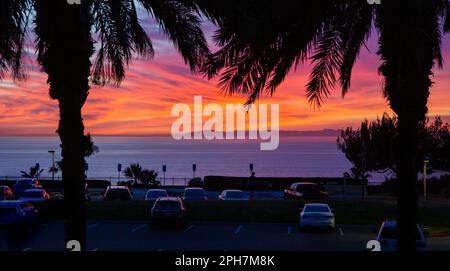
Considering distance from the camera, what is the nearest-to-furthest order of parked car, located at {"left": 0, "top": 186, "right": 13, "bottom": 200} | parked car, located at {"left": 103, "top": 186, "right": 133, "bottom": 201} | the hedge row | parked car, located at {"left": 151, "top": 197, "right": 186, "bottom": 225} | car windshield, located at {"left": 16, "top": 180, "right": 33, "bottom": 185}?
1. parked car, located at {"left": 151, "top": 197, "right": 186, "bottom": 225}
2. parked car, located at {"left": 0, "top": 186, "right": 13, "bottom": 200}
3. parked car, located at {"left": 103, "top": 186, "right": 133, "bottom": 201}
4. car windshield, located at {"left": 16, "top": 180, "right": 33, "bottom": 185}
5. the hedge row

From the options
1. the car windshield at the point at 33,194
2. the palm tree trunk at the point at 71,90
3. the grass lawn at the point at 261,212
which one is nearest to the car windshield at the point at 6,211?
the grass lawn at the point at 261,212

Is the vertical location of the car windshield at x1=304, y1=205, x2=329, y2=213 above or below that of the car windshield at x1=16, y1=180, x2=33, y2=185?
below

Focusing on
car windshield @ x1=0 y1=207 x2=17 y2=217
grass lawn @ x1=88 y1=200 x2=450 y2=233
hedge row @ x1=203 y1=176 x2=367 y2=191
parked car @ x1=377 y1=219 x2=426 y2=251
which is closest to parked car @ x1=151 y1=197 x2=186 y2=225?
grass lawn @ x1=88 y1=200 x2=450 y2=233

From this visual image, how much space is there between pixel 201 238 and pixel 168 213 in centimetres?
314

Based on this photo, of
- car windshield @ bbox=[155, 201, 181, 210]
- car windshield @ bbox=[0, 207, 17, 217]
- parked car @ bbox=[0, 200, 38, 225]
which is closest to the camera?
parked car @ bbox=[0, 200, 38, 225]

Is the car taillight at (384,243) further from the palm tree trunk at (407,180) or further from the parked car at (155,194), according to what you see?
the parked car at (155,194)

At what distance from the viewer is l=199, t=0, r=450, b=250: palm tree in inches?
404

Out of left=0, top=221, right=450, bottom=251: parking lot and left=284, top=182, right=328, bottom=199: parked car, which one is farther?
left=284, top=182, right=328, bottom=199: parked car

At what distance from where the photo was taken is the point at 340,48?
13062mm

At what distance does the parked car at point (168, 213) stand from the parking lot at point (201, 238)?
45 cm

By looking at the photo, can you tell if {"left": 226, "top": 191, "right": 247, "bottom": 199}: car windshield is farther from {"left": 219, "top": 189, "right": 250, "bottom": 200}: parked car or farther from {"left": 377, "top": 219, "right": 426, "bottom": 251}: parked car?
{"left": 377, "top": 219, "right": 426, "bottom": 251}: parked car

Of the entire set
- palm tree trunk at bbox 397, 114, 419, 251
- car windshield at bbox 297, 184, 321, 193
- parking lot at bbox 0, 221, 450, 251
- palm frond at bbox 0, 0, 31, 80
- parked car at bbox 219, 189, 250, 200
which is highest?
palm frond at bbox 0, 0, 31, 80

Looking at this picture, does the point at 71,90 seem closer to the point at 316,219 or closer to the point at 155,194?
the point at 316,219
